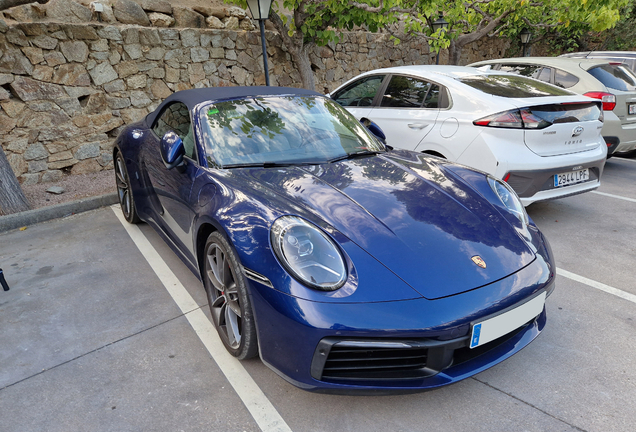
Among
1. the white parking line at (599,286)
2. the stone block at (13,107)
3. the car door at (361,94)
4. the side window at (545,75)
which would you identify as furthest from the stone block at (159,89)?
the white parking line at (599,286)

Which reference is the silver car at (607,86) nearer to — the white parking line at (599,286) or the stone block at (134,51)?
the white parking line at (599,286)

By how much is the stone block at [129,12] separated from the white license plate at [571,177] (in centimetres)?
677

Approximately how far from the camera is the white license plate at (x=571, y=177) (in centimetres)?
392

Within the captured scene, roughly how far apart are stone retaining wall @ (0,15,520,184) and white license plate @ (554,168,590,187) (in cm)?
621

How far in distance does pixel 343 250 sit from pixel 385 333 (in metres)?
0.43

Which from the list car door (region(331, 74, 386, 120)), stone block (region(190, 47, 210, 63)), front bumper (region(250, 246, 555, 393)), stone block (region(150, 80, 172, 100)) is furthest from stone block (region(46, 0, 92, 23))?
front bumper (region(250, 246, 555, 393))

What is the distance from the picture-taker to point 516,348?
6.63ft

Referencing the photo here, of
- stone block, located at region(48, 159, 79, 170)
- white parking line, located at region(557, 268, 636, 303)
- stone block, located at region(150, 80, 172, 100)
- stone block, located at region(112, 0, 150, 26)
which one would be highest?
stone block, located at region(112, 0, 150, 26)

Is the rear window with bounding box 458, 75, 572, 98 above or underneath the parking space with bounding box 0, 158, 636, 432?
above

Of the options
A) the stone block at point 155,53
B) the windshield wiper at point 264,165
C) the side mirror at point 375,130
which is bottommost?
the side mirror at point 375,130

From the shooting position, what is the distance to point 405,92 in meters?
4.85

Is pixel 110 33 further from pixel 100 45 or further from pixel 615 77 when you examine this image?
pixel 615 77

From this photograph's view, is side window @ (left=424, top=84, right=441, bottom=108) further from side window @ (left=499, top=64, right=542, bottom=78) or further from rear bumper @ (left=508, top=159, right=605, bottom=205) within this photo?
side window @ (left=499, top=64, right=542, bottom=78)

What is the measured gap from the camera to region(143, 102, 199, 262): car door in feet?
9.22
